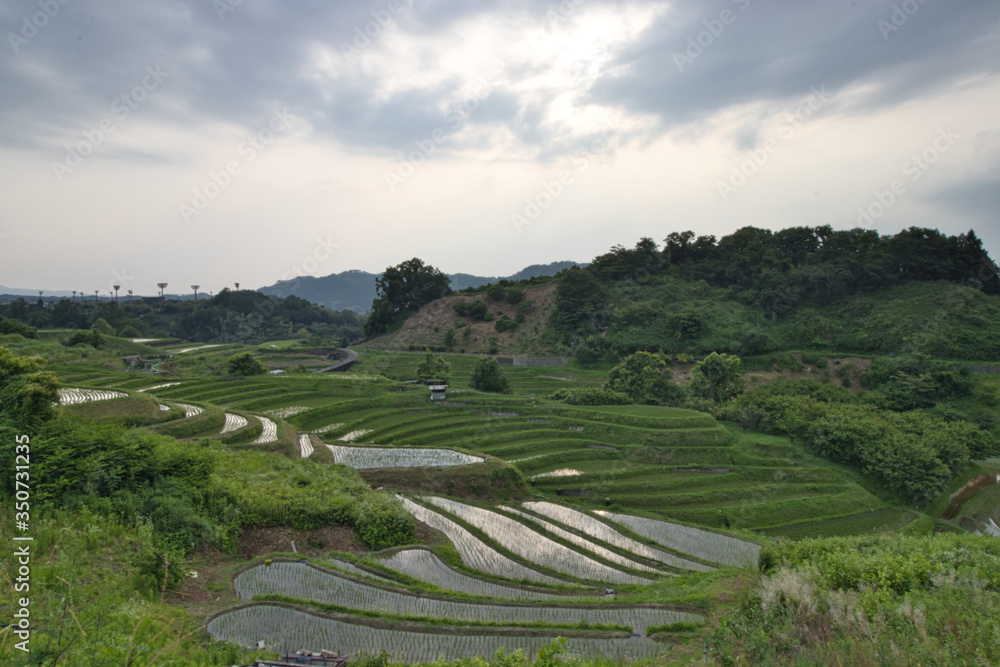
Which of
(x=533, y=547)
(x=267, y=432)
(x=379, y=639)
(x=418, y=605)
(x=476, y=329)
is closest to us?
(x=379, y=639)

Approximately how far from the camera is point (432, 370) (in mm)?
37688

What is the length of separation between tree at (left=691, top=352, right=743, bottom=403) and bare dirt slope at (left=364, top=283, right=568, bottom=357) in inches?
788

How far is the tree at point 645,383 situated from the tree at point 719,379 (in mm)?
1944

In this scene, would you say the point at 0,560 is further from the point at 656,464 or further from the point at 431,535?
the point at 656,464

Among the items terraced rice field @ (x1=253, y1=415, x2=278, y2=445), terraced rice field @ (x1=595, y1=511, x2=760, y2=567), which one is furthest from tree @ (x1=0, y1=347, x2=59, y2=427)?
terraced rice field @ (x1=595, y1=511, x2=760, y2=567)

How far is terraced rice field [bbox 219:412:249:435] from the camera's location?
21.1m

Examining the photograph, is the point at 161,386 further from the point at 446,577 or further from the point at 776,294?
the point at 776,294

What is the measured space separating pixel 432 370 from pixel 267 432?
16829mm

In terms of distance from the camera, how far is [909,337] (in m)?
40.2

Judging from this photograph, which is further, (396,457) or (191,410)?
(191,410)

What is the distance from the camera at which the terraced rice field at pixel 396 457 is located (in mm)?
20172

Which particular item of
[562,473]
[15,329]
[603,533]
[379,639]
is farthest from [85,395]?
[15,329]

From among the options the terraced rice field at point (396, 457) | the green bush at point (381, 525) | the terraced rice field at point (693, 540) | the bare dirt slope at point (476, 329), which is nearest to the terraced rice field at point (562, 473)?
the terraced rice field at point (396, 457)

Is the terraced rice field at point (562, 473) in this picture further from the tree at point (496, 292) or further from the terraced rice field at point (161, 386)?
the tree at point (496, 292)
